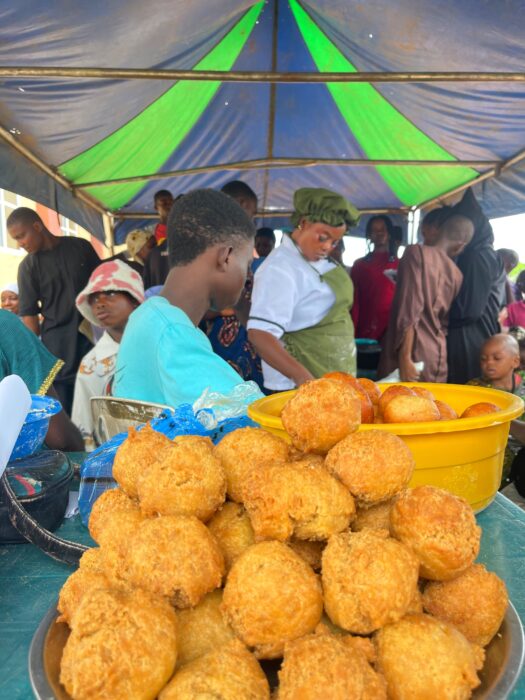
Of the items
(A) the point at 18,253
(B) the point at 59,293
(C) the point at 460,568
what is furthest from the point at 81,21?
(A) the point at 18,253

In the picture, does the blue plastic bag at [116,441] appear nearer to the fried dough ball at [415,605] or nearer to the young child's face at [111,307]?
the fried dough ball at [415,605]

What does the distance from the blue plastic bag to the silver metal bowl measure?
0.62 metres

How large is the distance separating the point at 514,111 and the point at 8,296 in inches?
240

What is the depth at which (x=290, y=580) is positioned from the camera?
2.34ft

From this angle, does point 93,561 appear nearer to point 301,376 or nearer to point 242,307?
point 301,376

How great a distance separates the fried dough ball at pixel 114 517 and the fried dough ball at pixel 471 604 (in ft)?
1.63

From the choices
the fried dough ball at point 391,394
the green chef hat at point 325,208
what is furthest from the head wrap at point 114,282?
the fried dough ball at point 391,394

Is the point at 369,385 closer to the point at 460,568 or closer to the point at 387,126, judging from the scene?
the point at 460,568

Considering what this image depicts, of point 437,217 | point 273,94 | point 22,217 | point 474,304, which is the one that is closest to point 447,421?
point 474,304

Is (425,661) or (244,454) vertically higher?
(244,454)

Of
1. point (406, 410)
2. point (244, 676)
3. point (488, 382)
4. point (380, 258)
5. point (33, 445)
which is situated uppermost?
point (380, 258)

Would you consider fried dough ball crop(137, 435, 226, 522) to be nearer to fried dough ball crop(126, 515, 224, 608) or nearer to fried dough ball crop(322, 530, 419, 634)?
fried dough ball crop(126, 515, 224, 608)

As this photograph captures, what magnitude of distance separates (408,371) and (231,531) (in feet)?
11.6

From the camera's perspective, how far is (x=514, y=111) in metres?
4.63
